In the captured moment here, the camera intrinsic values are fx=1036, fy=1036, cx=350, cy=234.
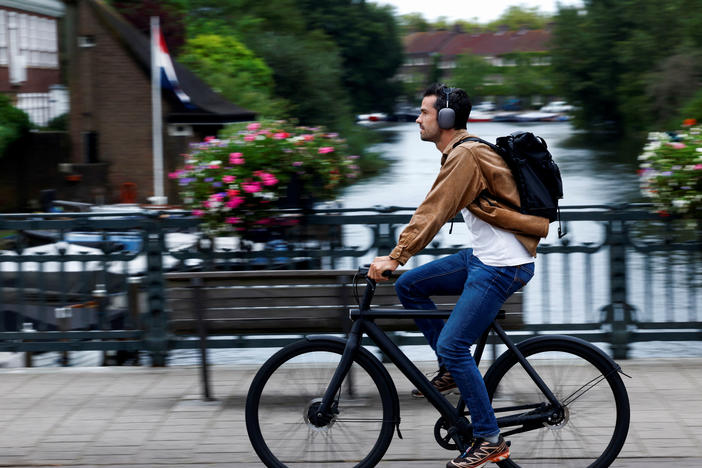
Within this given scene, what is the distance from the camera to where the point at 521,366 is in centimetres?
442

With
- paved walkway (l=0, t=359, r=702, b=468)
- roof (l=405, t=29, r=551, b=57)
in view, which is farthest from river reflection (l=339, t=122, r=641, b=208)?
roof (l=405, t=29, r=551, b=57)

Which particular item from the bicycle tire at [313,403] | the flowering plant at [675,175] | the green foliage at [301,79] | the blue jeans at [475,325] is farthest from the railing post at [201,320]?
the green foliage at [301,79]

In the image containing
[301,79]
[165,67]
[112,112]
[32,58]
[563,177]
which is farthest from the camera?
[301,79]

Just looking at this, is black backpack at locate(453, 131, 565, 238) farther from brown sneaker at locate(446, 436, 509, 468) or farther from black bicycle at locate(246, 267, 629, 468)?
brown sneaker at locate(446, 436, 509, 468)

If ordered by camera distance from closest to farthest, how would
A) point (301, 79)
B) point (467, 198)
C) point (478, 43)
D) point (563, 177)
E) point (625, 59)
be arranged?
point (467, 198) → point (563, 177) → point (301, 79) → point (625, 59) → point (478, 43)

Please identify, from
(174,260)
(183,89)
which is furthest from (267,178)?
Result: (183,89)

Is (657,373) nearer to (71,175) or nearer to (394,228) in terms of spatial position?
(394,228)

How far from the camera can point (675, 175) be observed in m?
6.82

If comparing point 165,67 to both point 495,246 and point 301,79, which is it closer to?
point 301,79

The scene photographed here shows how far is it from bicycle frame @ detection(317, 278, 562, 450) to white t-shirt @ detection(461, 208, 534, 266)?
0.97 ft

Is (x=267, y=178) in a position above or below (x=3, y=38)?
below

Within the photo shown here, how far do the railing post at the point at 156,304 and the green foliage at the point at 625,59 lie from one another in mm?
38207

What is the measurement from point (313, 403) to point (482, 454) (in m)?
0.76

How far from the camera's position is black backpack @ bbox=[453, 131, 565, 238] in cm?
423
